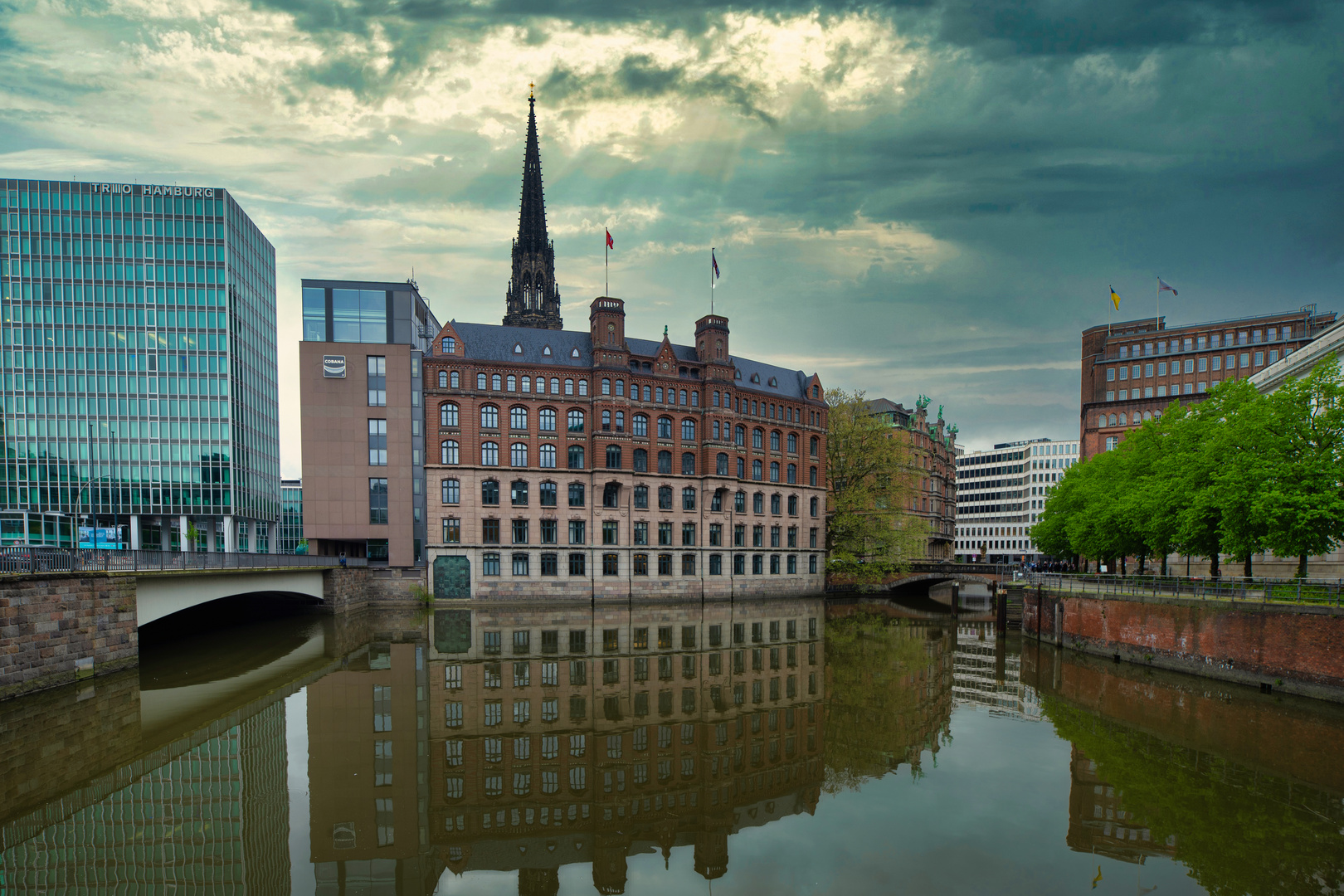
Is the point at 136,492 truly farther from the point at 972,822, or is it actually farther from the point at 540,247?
the point at 972,822

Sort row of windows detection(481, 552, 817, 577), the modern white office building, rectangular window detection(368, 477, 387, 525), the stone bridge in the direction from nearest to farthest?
the stone bridge, row of windows detection(481, 552, 817, 577), rectangular window detection(368, 477, 387, 525), the modern white office building

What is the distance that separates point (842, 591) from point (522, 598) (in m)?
40.0

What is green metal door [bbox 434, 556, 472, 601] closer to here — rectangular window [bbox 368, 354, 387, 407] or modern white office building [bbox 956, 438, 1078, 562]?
rectangular window [bbox 368, 354, 387, 407]

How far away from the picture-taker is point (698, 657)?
119 ft

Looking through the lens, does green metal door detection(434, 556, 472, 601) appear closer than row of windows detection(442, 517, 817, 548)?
Yes

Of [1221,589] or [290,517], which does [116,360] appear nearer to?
[290,517]

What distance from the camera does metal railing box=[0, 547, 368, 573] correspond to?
2597cm

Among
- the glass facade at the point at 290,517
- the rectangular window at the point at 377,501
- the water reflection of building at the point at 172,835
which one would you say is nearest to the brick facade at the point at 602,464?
the rectangular window at the point at 377,501

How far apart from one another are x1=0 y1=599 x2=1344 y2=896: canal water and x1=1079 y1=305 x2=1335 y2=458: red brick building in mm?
77736

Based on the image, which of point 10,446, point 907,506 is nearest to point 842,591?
point 907,506

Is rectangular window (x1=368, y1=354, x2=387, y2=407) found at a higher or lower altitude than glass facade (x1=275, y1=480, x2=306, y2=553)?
higher

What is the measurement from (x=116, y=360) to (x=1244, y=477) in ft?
351

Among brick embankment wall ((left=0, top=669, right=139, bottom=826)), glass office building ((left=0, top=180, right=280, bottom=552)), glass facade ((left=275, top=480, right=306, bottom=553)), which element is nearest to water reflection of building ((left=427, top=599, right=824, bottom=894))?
brick embankment wall ((left=0, top=669, right=139, bottom=826))

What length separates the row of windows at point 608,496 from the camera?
62156 millimetres
